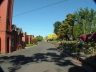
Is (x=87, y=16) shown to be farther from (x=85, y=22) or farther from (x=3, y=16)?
(x=3, y=16)

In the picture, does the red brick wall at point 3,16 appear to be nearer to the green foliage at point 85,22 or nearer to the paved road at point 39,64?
the paved road at point 39,64

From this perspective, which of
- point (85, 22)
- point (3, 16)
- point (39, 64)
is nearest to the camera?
point (39, 64)

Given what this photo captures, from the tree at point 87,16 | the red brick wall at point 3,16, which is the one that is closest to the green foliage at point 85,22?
the tree at point 87,16

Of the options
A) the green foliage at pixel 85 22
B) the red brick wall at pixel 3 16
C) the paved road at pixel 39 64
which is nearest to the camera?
the paved road at pixel 39 64

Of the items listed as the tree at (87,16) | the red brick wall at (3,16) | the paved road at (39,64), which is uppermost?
the tree at (87,16)

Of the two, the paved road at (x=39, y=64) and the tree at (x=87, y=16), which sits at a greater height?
the tree at (x=87, y=16)

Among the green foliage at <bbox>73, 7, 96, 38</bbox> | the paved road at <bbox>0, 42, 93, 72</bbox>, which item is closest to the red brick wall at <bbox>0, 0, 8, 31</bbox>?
the paved road at <bbox>0, 42, 93, 72</bbox>

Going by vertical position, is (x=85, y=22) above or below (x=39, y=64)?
above

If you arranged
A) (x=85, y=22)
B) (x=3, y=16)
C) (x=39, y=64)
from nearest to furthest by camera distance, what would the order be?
(x=39, y=64) → (x=3, y=16) → (x=85, y=22)

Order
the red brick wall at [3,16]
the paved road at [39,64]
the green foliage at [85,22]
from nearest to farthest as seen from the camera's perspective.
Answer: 1. the paved road at [39,64]
2. the red brick wall at [3,16]
3. the green foliage at [85,22]

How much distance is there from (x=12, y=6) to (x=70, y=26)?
38278mm

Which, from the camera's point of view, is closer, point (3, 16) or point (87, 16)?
point (3, 16)

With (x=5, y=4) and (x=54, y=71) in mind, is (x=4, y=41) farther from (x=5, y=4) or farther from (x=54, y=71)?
(x=54, y=71)

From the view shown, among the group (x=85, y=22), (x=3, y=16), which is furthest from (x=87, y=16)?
(x=3, y=16)
